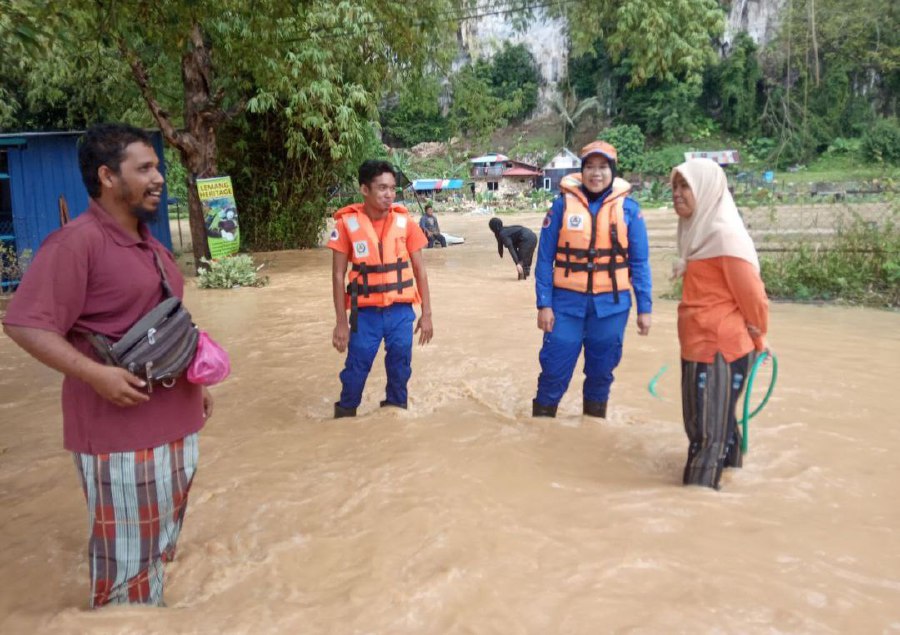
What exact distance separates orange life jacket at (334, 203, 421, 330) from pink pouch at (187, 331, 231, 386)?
2120 mm

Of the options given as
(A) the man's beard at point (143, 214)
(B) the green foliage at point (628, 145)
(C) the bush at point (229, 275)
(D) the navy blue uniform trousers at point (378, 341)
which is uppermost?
(B) the green foliage at point (628, 145)

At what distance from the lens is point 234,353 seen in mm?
7668

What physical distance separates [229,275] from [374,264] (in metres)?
8.73

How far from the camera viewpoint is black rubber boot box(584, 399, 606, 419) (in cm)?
484

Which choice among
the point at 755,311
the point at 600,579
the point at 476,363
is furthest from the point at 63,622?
the point at 476,363

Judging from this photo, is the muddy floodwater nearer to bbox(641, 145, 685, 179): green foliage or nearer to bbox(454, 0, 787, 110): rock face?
bbox(641, 145, 685, 179): green foliage

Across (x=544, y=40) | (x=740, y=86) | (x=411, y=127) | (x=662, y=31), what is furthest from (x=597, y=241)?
(x=544, y=40)

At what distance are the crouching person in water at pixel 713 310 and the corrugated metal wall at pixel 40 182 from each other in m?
10.8

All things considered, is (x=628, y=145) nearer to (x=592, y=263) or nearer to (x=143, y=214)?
(x=592, y=263)

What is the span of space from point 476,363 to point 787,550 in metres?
4.00

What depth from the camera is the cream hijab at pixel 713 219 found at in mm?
3312

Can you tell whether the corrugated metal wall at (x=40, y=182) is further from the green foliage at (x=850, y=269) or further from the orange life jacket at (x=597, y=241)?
the orange life jacket at (x=597, y=241)

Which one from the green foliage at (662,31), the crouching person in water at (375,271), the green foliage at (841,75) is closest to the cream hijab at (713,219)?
the crouching person in water at (375,271)

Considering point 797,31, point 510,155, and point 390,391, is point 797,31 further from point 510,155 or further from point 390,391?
point 390,391
